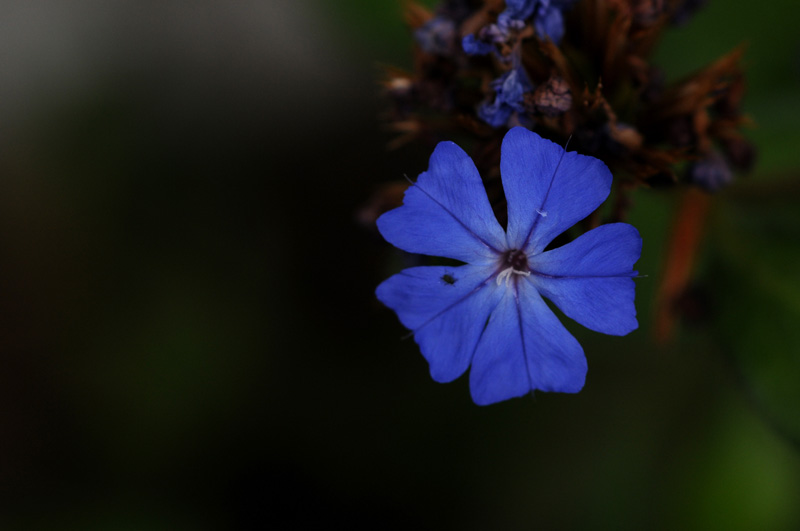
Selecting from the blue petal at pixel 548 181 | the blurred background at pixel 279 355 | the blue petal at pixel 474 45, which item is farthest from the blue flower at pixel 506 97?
the blurred background at pixel 279 355

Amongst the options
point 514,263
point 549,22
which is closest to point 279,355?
point 514,263

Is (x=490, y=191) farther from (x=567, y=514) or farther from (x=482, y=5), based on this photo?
(x=567, y=514)

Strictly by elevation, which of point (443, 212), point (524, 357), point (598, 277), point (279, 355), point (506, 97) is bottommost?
point (524, 357)

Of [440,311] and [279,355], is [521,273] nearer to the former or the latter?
[440,311]

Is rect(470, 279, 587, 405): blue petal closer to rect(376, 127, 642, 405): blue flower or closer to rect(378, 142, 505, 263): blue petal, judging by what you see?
rect(376, 127, 642, 405): blue flower

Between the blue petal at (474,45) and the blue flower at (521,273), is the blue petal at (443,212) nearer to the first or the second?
the blue flower at (521,273)

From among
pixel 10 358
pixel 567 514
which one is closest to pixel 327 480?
pixel 567 514
